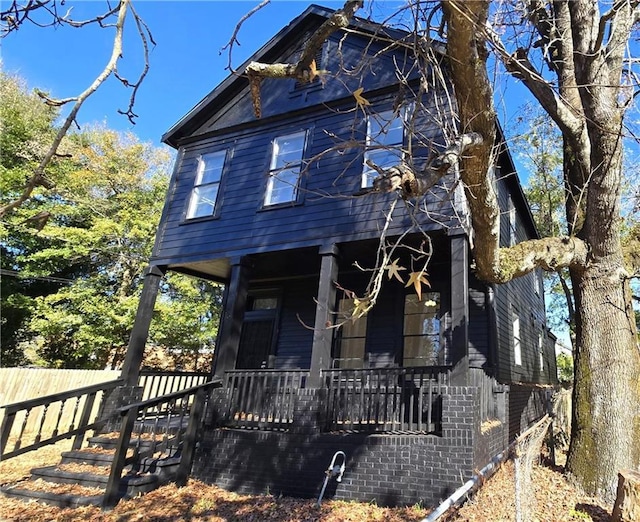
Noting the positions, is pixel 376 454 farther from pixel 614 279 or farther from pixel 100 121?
pixel 100 121

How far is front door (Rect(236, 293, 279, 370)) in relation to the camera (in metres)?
10.7

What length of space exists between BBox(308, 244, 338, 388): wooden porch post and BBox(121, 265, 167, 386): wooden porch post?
4.33 meters

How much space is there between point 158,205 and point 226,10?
16.3m

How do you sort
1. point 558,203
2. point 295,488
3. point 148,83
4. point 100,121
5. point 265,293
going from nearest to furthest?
point 148,83
point 295,488
point 265,293
point 558,203
point 100,121

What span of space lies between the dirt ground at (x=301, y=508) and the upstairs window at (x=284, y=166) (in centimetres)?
572

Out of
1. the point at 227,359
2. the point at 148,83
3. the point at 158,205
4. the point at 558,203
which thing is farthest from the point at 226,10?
the point at 558,203

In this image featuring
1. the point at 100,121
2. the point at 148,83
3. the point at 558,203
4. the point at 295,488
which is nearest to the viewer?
the point at 148,83

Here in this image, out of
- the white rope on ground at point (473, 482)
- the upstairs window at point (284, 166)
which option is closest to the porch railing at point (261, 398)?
the white rope on ground at point (473, 482)

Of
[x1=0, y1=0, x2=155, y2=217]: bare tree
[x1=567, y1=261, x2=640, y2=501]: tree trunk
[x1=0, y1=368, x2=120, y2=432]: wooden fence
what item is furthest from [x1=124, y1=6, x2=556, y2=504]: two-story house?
[x1=0, y1=368, x2=120, y2=432]: wooden fence

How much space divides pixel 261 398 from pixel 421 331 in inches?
144

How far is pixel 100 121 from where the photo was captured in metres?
22.8

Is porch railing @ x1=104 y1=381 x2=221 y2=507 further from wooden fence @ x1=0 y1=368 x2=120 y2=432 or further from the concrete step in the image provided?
wooden fence @ x1=0 y1=368 x2=120 y2=432

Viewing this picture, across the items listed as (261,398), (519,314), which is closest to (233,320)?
(261,398)

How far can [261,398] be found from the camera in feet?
24.0
